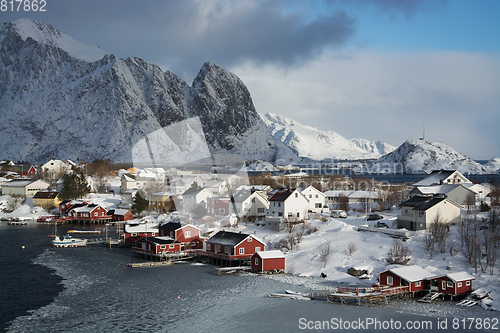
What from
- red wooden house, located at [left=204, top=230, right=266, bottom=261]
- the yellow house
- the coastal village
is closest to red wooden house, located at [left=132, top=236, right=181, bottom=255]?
the coastal village

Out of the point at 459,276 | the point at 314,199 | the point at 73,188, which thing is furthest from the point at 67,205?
the point at 459,276

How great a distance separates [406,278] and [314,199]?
90.8 ft

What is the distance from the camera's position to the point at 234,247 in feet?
112

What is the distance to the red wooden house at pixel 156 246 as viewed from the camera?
3785 centimetres

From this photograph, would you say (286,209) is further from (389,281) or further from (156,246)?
(389,281)

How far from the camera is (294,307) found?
23.2 metres

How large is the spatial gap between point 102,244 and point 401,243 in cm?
3008

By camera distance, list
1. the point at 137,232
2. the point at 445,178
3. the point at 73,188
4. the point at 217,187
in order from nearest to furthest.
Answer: the point at 137,232 → the point at 445,178 → the point at 217,187 → the point at 73,188

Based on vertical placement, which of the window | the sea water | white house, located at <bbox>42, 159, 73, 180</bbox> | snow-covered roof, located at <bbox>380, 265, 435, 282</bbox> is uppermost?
white house, located at <bbox>42, 159, 73, 180</bbox>

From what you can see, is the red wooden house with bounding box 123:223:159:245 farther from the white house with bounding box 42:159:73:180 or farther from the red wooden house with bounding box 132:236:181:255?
the white house with bounding box 42:159:73:180

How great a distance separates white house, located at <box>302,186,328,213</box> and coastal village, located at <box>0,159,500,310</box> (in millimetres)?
127

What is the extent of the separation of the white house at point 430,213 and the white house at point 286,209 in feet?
36.7

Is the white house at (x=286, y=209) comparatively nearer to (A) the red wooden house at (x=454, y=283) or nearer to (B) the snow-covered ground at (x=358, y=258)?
(B) the snow-covered ground at (x=358, y=258)

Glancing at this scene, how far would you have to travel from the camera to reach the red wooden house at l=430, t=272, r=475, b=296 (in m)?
24.2
